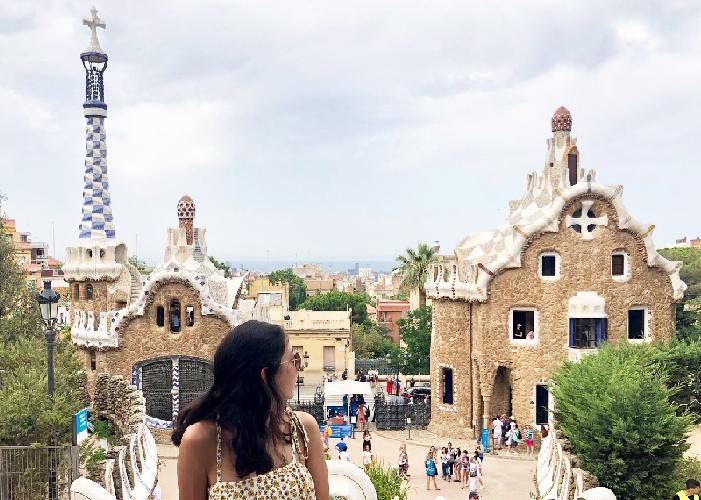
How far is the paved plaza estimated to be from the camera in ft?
61.7

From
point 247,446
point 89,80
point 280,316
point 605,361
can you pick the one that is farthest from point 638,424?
point 280,316

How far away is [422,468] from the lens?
848 inches

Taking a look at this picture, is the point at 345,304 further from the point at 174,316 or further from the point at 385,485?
the point at 385,485

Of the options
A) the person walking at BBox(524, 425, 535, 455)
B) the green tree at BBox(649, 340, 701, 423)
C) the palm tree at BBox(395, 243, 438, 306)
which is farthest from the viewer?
the palm tree at BBox(395, 243, 438, 306)

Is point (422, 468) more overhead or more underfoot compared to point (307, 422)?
more underfoot

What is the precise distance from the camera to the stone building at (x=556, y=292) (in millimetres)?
23562

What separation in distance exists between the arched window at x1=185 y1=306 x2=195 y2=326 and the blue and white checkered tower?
4427 millimetres

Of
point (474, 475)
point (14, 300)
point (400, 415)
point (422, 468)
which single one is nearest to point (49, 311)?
point (474, 475)

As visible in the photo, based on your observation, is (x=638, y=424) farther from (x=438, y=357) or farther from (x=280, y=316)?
(x=280, y=316)

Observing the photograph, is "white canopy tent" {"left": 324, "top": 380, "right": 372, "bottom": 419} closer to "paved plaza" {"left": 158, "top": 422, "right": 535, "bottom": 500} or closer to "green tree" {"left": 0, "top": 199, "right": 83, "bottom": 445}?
"paved plaza" {"left": 158, "top": 422, "right": 535, "bottom": 500}

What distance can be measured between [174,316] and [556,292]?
12776 millimetres

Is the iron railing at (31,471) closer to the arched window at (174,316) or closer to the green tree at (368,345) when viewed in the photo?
the arched window at (174,316)

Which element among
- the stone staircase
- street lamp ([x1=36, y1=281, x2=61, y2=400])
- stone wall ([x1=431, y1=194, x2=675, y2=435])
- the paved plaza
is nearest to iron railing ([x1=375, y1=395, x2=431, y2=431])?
the paved plaza

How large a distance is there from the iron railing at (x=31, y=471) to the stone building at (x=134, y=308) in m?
10.0
